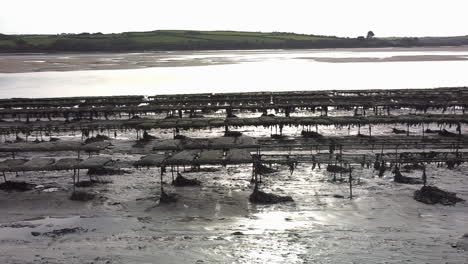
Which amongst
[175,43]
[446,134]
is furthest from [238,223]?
[175,43]

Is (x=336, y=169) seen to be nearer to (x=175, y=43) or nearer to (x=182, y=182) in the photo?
(x=182, y=182)

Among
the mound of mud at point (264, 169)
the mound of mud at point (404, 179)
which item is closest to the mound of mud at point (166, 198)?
the mound of mud at point (264, 169)

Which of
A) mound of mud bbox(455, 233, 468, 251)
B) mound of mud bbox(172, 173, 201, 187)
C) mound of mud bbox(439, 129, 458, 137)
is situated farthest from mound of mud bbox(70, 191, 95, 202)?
mound of mud bbox(439, 129, 458, 137)

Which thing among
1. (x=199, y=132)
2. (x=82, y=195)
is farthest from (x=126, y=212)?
(x=199, y=132)

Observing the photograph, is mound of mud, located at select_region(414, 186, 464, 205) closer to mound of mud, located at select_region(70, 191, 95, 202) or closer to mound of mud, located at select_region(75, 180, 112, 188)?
mound of mud, located at select_region(70, 191, 95, 202)

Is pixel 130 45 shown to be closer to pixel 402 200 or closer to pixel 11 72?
pixel 11 72
